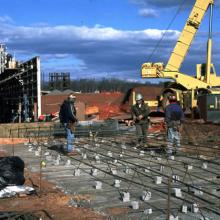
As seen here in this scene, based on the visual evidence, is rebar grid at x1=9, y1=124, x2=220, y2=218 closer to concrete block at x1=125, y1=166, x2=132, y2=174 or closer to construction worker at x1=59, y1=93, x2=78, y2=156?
concrete block at x1=125, y1=166, x2=132, y2=174

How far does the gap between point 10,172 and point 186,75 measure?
70.4ft

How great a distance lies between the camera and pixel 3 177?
870 cm

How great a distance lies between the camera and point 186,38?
30.2 m

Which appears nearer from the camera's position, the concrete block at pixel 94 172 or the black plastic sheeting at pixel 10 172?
the black plastic sheeting at pixel 10 172

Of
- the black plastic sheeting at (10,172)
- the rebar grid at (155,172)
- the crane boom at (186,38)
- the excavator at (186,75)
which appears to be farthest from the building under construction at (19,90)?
the black plastic sheeting at (10,172)

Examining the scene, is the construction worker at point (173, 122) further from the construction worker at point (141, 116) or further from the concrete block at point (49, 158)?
the concrete block at point (49, 158)

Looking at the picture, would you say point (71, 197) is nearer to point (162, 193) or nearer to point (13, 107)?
point (162, 193)

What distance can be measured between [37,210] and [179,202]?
2.15 meters

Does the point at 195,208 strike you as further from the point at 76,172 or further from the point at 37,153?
the point at 37,153

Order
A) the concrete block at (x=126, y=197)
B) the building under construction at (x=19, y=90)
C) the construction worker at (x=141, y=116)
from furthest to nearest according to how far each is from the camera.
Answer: the building under construction at (x=19, y=90) → the construction worker at (x=141, y=116) → the concrete block at (x=126, y=197)

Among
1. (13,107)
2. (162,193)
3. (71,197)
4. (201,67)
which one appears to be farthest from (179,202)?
(13,107)

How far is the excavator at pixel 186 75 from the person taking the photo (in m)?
28.6

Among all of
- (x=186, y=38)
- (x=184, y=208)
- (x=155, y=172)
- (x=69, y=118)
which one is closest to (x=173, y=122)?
(x=69, y=118)

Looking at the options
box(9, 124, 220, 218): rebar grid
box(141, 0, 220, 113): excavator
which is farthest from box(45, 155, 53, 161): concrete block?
box(141, 0, 220, 113): excavator
